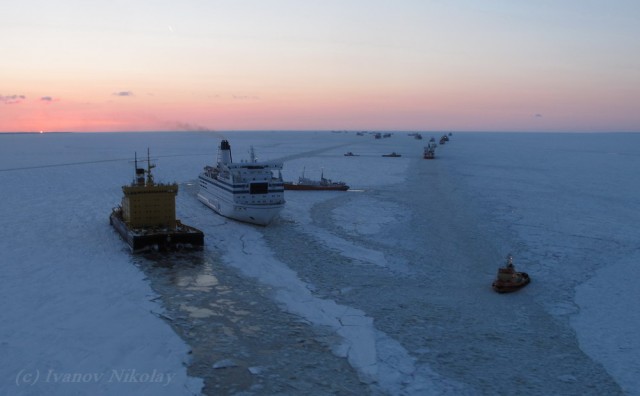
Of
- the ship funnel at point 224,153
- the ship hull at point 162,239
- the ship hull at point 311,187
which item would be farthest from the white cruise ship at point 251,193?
the ship hull at point 311,187

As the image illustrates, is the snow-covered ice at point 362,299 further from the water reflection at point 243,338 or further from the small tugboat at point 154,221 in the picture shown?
the small tugboat at point 154,221

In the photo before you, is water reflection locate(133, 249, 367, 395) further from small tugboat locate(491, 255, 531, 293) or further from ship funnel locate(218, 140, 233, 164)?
ship funnel locate(218, 140, 233, 164)

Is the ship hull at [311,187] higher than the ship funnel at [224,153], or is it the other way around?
the ship funnel at [224,153]

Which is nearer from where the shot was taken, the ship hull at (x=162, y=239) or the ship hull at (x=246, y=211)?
the ship hull at (x=162, y=239)

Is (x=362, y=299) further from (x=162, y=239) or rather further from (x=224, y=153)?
(x=224, y=153)

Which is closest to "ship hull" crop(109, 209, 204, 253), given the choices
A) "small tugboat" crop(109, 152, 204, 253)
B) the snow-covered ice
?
"small tugboat" crop(109, 152, 204, 253)

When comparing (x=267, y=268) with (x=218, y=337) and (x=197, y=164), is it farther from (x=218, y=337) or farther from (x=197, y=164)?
(x=197, y=164)
